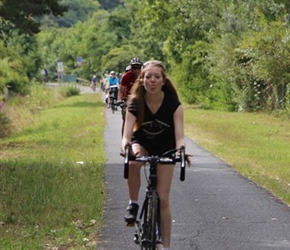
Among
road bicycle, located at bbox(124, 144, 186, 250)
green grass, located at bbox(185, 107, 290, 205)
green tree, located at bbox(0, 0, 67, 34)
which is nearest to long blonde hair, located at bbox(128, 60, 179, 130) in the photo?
road bicycle, located at bbox(124, 144, 186, 250)

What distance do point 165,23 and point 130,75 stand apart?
3183 centimetres

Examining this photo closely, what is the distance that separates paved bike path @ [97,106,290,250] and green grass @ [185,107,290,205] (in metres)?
0.49

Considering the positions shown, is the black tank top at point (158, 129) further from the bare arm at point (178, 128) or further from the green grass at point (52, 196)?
the green grass at point (52, 196)

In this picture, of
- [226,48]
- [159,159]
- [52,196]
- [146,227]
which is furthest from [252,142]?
[159,159]

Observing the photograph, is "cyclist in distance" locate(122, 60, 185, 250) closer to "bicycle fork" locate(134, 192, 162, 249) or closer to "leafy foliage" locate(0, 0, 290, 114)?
"bicycle fork" locate(134, 192, 162, 249)

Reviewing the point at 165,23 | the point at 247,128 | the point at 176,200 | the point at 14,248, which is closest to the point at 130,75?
the point at 176,200

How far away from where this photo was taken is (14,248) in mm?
8570

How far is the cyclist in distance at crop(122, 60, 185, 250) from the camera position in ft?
24.8

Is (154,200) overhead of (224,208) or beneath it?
overhead

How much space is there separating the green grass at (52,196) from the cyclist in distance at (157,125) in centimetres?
159

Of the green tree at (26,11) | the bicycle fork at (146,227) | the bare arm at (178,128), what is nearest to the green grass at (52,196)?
the bicycle fork at (146,227)

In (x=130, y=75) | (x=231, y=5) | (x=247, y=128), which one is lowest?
(x=247, y=128)

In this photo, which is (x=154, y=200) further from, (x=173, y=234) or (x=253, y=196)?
(x=253, y=196)

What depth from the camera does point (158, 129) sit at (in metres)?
7.63
